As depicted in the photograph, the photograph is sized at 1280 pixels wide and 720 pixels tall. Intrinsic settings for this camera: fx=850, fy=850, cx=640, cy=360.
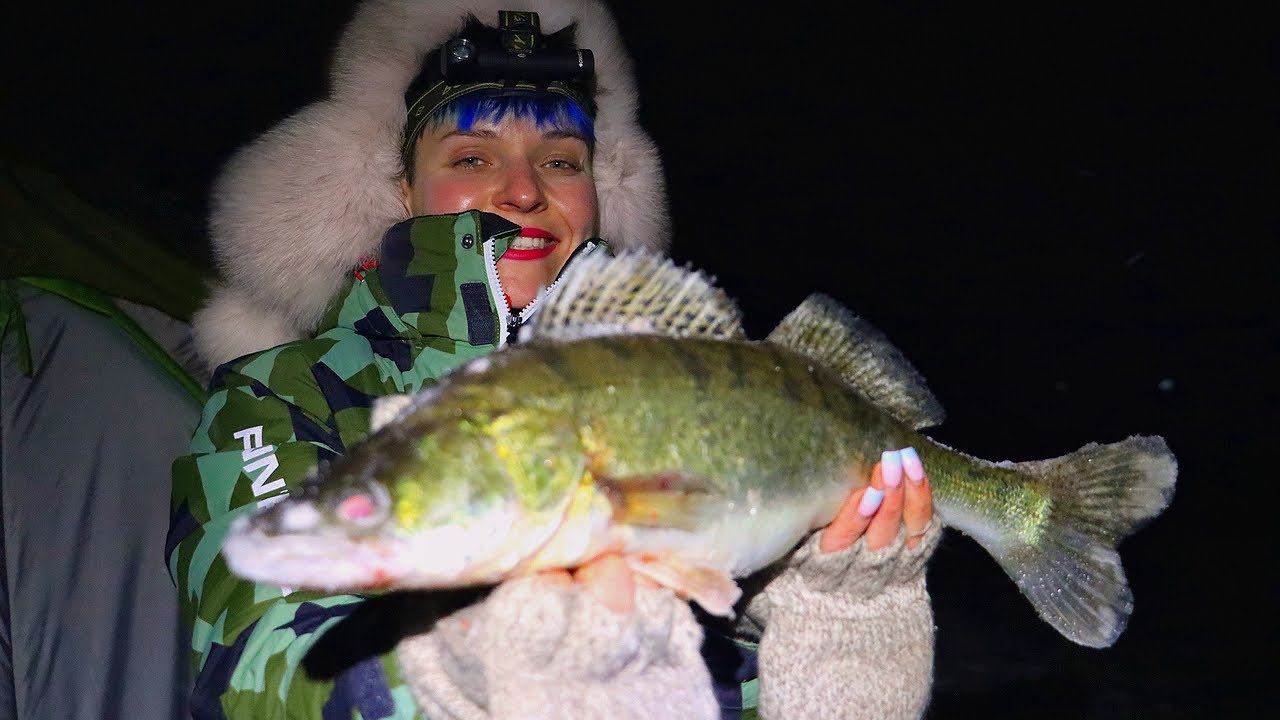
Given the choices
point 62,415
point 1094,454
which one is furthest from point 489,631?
point 62,415

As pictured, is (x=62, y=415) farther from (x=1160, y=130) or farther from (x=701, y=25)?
(x=1160, y=130)

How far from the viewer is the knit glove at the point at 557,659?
112 centimetres

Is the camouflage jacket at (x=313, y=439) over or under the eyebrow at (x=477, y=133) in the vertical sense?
under

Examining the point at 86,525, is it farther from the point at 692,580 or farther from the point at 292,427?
the point at 692,580

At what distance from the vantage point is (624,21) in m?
11.8

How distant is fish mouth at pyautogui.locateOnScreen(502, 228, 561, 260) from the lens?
89.6 inches

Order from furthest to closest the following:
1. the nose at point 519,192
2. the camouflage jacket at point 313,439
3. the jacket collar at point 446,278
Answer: the nose at point 519,192, the jacket collar at point 446,278, the camouflage jacket at point 313,439

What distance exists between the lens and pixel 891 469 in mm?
1486

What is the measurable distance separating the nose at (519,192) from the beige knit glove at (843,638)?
1180 millimetres

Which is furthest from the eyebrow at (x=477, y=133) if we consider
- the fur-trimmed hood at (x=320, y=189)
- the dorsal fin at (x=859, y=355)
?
the dorsal fin at (x=859, y=355)

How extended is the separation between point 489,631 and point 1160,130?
17326 millimetres

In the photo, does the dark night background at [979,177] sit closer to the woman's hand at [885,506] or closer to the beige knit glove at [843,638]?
the beige knit glove at [843,638]

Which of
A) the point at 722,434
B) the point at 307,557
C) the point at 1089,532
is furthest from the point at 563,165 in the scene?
the point at 307,557

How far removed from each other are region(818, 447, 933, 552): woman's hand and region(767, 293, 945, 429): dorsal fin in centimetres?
15
